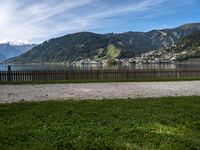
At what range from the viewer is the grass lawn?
643 centimetres

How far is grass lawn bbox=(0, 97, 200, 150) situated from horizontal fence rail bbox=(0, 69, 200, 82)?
61.1ft

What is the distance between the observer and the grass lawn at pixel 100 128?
6.43 m

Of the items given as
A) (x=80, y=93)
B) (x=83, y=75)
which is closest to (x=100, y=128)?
(x=80, y=93)

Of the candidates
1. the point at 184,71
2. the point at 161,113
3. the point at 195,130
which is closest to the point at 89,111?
the point at 161,113

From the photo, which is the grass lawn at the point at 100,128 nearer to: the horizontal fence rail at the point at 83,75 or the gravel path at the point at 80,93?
the gravel path at the point at 80,93

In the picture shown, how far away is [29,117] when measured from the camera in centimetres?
954

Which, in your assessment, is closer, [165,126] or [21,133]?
[21,133]

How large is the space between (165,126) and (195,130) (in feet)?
2.80

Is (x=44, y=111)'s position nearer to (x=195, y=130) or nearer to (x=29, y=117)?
(x=29, y=117)

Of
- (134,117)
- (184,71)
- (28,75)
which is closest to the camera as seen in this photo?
(134,117)

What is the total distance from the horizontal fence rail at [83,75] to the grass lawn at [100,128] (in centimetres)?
1862

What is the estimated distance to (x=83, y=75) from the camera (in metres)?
32.8

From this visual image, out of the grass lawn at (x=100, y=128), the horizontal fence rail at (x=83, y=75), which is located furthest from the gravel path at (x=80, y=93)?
the horizontal fence rail at (x=83, y=75)

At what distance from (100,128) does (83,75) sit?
24952 mm
